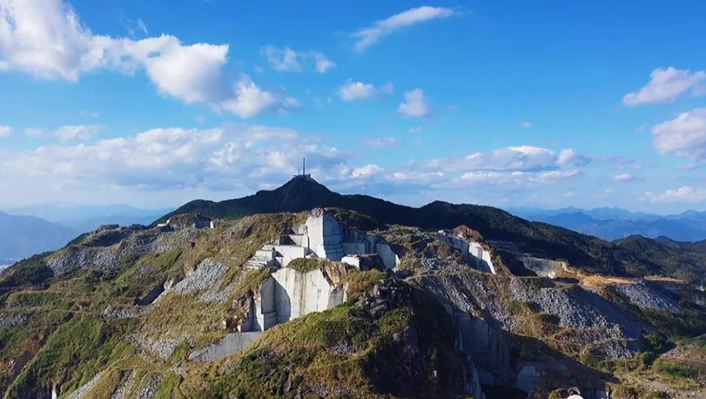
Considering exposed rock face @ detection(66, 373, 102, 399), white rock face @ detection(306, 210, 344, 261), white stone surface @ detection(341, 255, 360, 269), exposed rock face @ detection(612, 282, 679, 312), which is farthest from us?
exposed rock face @ detection(612, 282, 679, 312)

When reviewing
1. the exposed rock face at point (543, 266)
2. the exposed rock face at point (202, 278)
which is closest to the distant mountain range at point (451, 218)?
the exposed rock face at point (543, 266)

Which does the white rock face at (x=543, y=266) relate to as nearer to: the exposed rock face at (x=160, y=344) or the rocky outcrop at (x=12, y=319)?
the exposed rock face at (x=160, y=344)

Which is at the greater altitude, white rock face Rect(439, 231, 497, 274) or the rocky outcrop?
white rock face Rect(439, 231, 497, 274)

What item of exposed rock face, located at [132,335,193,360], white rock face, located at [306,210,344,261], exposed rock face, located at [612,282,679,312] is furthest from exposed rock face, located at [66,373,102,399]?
exposed rock face, located at [612,282,679,312]

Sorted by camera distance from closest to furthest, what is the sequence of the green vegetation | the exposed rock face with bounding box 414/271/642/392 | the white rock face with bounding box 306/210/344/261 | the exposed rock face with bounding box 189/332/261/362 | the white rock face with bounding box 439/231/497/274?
the green vegetation, the exposed rock face with bounding box 189/332/261/362, the exposed rock face with bounding box 414/271/642/392, the white rock face with bounding box 306/210/344/261, the white rock face with bounding box 439/231/497/274

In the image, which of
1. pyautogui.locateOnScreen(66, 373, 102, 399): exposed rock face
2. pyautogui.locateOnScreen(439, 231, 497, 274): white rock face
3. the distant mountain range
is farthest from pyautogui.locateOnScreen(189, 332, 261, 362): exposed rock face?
the distant mountain range

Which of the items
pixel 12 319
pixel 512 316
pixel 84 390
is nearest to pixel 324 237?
pixel 512 316

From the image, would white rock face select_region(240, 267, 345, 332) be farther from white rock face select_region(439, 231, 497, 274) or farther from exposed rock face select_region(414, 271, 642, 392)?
white rock face select_region(439, 231, 497, 274)

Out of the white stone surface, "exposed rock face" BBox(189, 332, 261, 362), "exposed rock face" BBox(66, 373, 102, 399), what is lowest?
"exposed rock face" BBox(66, 373, 102, 399)

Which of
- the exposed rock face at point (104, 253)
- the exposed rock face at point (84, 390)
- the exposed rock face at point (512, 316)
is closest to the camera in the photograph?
the exposed rock face at point (84, 390)

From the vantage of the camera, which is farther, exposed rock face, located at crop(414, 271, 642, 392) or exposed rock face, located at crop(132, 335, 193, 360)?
exposed rock face, located at crop(132, 335, 193, 360)

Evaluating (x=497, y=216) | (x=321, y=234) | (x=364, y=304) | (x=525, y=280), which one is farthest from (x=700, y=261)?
Result: (x=364, y=304)
